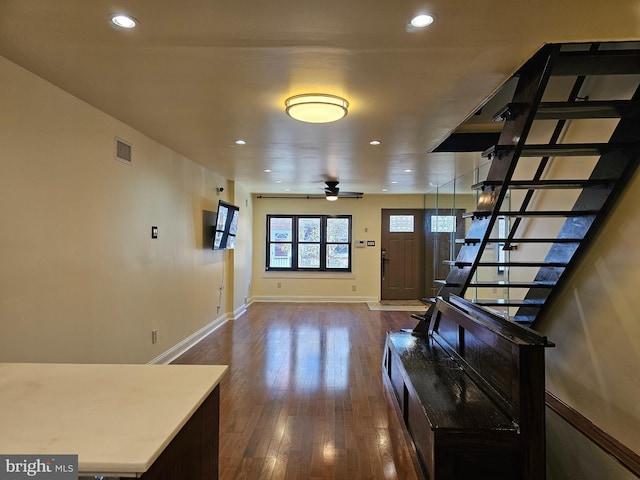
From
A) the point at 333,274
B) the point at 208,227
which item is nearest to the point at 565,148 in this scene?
the point at 208,227

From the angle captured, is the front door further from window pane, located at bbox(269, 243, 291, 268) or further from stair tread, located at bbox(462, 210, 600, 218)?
stair tread, located at bbox(462, 210, 600, 218)

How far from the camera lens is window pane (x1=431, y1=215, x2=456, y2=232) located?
7.37 meters

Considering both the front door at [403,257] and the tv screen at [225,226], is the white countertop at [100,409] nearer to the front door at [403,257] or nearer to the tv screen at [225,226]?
the tv screen at [225,226]

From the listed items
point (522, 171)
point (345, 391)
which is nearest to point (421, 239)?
point (522, 171)

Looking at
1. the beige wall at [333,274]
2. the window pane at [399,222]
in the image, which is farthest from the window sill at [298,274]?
the window pane at [399,222]

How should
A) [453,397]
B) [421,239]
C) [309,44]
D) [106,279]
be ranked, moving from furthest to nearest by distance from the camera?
[421,239] < [106,279] < [453,397] < [309,44]

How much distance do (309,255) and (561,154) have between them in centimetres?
675

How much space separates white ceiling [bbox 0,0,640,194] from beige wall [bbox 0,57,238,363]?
0.24 meters

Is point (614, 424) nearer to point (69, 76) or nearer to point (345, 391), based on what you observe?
point (345, 391)

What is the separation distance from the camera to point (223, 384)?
12.4 ft

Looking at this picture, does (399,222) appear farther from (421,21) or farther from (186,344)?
(421,21)

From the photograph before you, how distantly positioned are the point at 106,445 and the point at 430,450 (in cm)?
168

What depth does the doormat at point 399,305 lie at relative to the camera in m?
8.02

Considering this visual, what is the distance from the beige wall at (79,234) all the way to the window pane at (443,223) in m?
5.01
